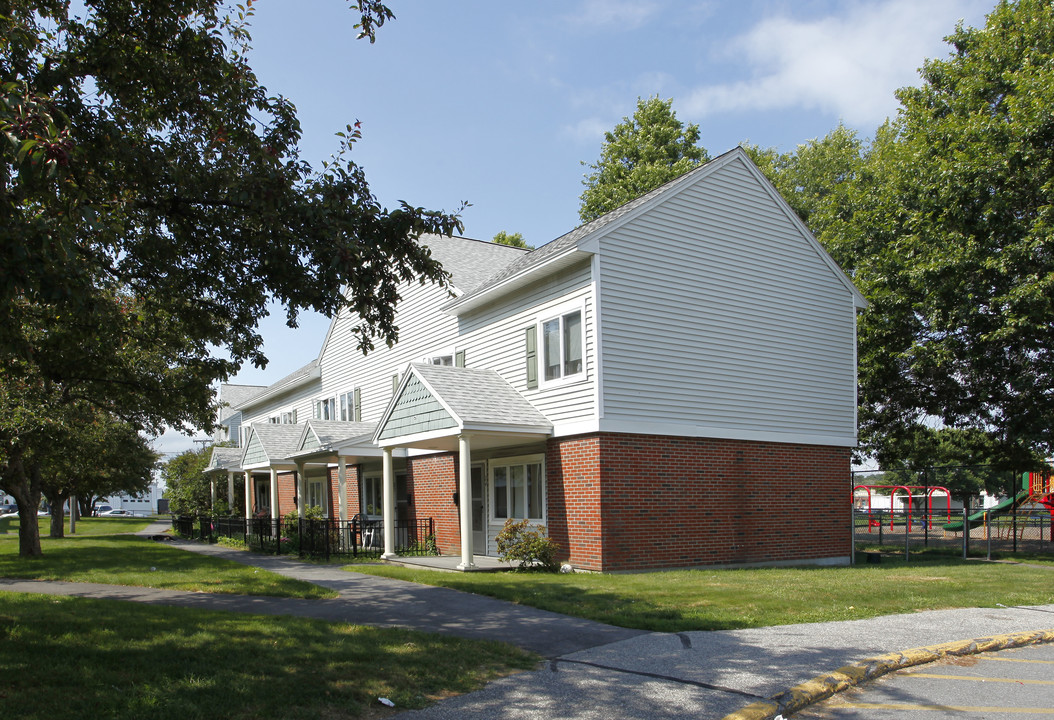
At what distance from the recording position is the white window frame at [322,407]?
31688mm

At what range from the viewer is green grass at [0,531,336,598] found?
1362 centimetres

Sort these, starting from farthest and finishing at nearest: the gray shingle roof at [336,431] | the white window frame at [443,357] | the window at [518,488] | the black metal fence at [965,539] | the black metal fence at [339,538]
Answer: the gray shingle roof at [336,431], the black metal fence at [965,539], the white window frame at [443,357], the black metal fence at [339,538], the window at [518,488]

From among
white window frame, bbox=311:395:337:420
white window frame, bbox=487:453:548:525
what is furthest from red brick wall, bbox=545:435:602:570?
white window frame, bbox=311:395:337:420

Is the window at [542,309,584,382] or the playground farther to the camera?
the playground

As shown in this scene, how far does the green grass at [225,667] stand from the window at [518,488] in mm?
8774

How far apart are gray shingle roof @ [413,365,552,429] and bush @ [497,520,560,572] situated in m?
2.16

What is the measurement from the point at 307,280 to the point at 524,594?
548cm

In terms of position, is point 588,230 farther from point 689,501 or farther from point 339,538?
point 339,538

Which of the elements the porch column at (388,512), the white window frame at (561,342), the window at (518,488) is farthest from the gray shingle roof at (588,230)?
→ the porch column at (388,512)

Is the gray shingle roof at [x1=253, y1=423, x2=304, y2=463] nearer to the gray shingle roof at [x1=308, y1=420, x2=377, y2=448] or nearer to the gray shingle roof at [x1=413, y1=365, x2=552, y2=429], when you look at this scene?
the gray shingle roof at [x1=308, y1=420, x2=377, y2=448]

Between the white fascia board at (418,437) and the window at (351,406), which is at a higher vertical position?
the window at (351,406)

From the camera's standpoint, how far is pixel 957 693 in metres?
7.33

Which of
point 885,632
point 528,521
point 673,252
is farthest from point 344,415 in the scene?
point 885,632

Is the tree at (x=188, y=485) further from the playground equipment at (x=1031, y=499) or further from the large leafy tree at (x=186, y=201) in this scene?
the playground equipment at (x=1031, y=499)
